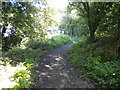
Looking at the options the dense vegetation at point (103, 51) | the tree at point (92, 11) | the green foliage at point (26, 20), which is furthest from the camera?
the tree at point (92, 11)

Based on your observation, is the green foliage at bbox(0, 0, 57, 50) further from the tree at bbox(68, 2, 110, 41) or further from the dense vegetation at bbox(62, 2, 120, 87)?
the dense vegetation at bbox(62, 2, 120, 87)

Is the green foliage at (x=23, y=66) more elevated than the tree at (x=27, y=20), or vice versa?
the tree at (x=27, y=20)

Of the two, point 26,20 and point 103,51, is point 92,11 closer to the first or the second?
point 103,51

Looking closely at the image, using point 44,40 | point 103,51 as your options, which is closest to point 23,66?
point 44,40

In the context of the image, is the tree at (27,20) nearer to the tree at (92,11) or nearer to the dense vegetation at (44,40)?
the dense vegetation at (44,40)

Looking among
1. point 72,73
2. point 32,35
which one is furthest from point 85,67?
point 32,35

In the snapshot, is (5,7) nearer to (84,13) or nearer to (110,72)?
(84,13)

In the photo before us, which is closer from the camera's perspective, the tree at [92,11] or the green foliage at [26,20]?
the green foliage at [26,20]

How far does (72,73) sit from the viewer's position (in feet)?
18.0

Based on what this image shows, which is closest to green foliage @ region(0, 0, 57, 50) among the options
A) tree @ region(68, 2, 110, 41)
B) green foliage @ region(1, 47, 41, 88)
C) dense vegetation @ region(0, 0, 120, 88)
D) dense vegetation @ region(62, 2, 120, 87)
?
dense vegetation @ region(0, 0, 120, 88)

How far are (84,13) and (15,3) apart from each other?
697 centimetres

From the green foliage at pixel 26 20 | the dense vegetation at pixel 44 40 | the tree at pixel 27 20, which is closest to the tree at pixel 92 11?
the dense vegetation at pixel 44 40

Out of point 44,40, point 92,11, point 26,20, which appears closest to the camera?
point 26,20

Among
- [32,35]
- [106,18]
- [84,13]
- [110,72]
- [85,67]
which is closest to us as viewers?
[110,72]
